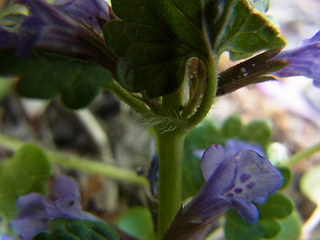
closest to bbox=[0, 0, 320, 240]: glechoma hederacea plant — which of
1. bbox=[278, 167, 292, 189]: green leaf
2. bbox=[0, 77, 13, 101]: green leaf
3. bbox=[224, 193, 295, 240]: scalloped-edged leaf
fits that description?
bbox=[224, 193, 295, 240]: scalloped-edged leaf

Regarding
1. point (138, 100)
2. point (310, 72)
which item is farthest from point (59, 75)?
point (310, 72)

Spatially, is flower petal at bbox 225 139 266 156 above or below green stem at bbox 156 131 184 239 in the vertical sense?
below

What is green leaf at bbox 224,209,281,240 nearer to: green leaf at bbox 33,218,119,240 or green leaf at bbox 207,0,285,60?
green leaf at bbox 33,218,119,240

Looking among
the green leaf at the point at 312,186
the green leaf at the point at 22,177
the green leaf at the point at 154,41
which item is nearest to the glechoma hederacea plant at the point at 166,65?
the green leaf at the point at 154,41

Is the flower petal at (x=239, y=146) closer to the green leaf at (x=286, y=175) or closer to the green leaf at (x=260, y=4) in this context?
the green leaf at (x=286, y=175)

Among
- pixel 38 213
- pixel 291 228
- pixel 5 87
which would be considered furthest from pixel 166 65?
pixel 5 87

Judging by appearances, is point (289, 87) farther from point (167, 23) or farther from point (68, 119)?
point (167, 23)

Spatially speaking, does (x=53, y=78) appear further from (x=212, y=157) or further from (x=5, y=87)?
(x=5, y=87)
